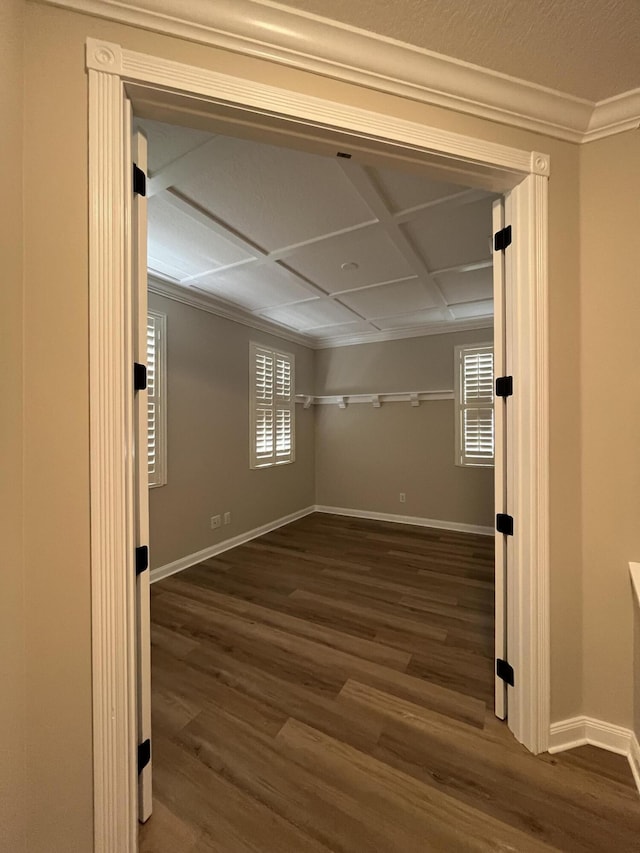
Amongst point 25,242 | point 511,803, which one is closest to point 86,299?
point 25,242

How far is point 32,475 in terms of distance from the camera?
2.53 feet

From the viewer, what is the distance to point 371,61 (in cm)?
100

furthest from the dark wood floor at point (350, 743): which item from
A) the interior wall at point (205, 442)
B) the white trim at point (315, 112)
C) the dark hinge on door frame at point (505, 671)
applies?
the white trim at point (315, 112)

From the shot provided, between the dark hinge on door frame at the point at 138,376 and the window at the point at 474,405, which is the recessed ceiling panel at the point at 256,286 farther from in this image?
the window at the point at 474,405

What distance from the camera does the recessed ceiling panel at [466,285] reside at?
8.61 ft

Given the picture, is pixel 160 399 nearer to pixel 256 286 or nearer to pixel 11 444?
pixel 256 286

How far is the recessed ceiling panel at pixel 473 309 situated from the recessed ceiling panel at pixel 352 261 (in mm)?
1106

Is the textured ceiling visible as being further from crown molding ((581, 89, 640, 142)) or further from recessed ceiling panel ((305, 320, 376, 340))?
recessed ceiling panel ((305, 320, 376, 340))

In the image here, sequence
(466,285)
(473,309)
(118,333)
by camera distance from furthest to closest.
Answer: (473,309) → (466,285) → (118,333)

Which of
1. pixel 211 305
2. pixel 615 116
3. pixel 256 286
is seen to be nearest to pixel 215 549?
pixel 211 305

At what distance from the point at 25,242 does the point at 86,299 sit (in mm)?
172

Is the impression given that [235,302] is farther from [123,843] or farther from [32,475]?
[123,843]

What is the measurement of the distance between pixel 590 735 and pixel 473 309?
11.4 ft

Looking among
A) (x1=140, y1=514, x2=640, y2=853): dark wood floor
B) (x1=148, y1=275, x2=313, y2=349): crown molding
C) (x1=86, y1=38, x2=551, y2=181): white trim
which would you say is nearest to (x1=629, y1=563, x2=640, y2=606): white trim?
(x1=140, y1=514, x2=640, y2=853): dark wood floor
